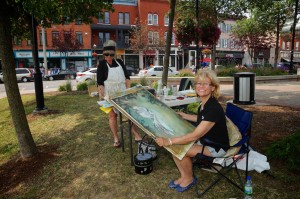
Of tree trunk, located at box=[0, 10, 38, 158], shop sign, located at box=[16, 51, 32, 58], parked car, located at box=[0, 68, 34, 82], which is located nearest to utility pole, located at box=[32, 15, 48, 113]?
tree trunk, located at box=[0, 10, 38, 158]

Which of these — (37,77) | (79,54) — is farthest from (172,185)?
(79,54)

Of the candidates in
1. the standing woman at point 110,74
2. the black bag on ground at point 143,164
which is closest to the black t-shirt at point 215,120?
the black bag on ground at point 143,164

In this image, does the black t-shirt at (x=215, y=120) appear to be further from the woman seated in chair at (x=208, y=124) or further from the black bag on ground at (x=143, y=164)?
the black bag on ground at (x=143, y=164)

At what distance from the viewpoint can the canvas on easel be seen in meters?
3.14

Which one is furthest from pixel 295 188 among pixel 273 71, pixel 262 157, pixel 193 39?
pixel 273 71

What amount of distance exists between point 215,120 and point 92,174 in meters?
2.24

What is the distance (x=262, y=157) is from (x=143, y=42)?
36339 millimetres

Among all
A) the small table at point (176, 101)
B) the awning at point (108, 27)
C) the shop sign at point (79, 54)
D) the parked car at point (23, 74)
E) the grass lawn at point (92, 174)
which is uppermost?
the awning at point (108, 27)

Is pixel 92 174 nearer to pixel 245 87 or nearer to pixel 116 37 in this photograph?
pixel 245 87

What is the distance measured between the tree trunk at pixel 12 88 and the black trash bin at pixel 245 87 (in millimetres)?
6641

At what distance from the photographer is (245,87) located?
8828 millimetres

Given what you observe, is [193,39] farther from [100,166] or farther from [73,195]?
[73,195]

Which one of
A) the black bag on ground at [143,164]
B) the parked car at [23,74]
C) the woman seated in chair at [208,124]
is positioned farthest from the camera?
the parked car at [23,74]

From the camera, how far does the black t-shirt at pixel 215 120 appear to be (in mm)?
3043
